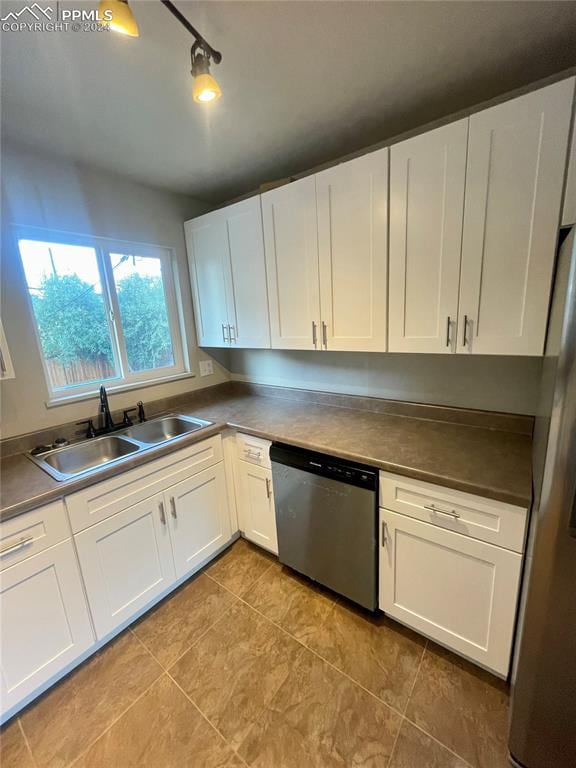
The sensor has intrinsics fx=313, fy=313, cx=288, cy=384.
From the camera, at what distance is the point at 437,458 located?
1362 millimetres

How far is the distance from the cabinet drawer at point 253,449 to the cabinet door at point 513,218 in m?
1.18

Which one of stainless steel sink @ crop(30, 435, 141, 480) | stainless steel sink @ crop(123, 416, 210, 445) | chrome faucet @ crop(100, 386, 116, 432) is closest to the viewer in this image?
stainless steel sink @ crop(30, 435, 141, 480)

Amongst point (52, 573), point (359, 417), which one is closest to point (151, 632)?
point (52, 573)

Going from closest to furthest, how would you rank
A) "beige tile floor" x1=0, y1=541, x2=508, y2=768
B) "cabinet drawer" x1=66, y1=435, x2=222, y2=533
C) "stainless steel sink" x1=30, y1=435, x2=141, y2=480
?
1. "beige tile floor" x1=0, y1=541, x2=508, y2=768
2. "cabinet drawer" x1=66, y1=435, x2=222, y2=533
3. "stainless steel sink" x1=30, y1=435, x2=141, y2=480

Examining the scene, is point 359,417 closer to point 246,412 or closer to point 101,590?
point 246,412

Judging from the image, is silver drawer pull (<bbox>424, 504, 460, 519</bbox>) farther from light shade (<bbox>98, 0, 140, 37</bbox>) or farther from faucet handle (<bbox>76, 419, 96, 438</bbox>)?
faucet handle (<bbox>76, 419, 96, 438</bbox>)

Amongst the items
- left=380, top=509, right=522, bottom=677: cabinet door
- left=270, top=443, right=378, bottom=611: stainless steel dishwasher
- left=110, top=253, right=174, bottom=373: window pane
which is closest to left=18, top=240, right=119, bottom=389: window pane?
left=110, top=253, right=174, bottom=373: window pane

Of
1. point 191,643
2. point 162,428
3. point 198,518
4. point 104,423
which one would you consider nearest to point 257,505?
point 198,518

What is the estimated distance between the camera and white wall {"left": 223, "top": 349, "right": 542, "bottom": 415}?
1538mm

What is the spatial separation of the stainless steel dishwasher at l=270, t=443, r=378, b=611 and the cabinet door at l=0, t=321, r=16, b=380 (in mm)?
1378

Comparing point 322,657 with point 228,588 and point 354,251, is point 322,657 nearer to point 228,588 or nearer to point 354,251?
point 228,588

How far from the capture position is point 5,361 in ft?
5.06

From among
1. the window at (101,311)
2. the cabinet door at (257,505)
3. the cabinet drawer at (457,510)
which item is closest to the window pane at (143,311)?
the window at (101,311)

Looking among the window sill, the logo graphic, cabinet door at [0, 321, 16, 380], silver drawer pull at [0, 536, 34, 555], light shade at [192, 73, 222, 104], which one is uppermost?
the logo graphic
